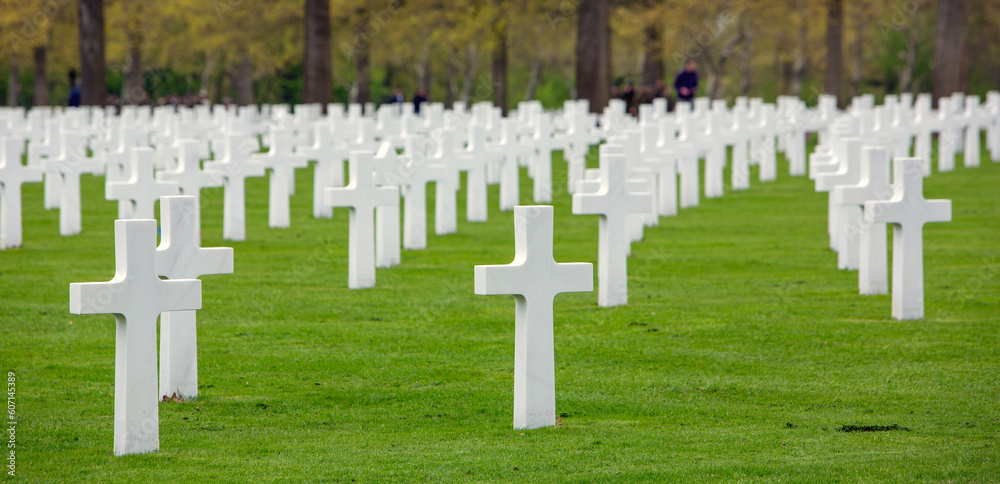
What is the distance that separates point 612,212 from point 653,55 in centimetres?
2446

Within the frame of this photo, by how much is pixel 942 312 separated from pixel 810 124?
11.7 meters

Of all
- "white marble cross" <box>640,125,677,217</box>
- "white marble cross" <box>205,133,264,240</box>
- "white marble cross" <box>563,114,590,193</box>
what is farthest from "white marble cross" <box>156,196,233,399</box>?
"white marble cross" <box>563,114,590,193</box>

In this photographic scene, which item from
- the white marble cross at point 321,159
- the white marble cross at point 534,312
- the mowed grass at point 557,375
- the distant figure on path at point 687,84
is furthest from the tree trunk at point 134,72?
the white marble cross at point 534,312

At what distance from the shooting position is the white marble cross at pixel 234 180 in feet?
40.2

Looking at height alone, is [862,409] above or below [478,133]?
below

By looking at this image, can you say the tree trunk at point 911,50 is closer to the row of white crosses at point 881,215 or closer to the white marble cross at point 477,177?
the white marble cross at point 477,177

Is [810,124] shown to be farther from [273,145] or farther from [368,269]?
[368,269]

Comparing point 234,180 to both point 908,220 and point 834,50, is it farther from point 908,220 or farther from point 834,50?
point 834,50

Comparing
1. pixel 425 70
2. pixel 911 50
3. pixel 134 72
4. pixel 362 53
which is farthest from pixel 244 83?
pixel 911 50

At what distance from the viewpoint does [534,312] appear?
5445 millimetres

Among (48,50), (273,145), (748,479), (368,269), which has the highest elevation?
(48,50)

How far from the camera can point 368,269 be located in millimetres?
9516

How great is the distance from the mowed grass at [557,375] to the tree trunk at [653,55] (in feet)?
66.5

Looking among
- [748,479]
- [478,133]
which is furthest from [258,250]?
[748,479]
